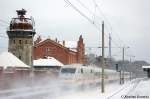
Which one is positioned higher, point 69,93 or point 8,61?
point 8,61

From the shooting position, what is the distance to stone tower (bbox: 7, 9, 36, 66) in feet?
229

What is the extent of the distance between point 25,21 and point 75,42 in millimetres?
36236

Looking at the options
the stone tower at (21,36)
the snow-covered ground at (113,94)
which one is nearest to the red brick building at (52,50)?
the stone tower at (21,36)

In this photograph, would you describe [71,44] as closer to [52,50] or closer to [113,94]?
[52,50]

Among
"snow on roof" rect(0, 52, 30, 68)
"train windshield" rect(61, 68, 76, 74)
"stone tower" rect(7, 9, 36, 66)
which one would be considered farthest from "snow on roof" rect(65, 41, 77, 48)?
"train windshield" rect(61, 68, 76, 74)

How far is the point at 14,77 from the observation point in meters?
49.1

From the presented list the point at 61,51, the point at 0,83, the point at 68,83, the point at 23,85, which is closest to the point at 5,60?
the point at 23,85

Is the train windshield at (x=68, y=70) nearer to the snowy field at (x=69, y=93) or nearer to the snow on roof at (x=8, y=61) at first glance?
the snowy field at (x=69, y=93)

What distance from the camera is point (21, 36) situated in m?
70.6

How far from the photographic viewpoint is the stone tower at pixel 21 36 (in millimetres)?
69750

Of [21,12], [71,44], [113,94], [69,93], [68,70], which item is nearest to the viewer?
[69,93]

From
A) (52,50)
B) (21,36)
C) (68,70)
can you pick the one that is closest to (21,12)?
(21,36)

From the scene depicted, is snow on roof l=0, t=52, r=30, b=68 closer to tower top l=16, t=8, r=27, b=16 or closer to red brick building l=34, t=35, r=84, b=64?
tower top l=16, t=8, r=27, b=16

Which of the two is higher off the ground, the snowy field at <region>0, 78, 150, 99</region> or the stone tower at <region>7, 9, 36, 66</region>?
the stone tower at <region>7, 9, 36, 66</region>
